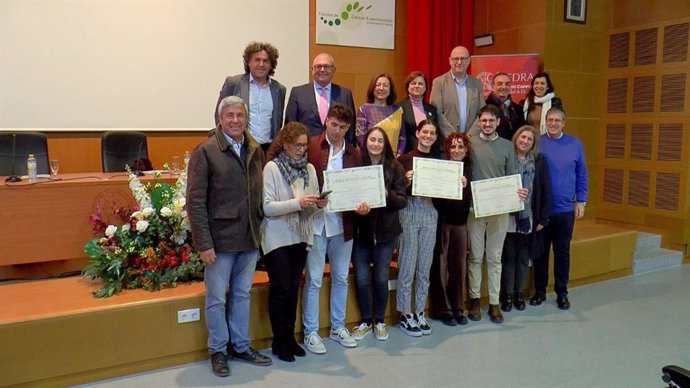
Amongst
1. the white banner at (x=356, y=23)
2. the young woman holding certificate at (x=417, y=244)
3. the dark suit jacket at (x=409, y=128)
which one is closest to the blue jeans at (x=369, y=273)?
the young woman holding certificate at (x=417, y=244)

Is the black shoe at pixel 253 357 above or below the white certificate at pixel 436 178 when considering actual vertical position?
below

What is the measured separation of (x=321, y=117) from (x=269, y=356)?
149cm

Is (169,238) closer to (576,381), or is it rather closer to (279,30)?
(576,381)

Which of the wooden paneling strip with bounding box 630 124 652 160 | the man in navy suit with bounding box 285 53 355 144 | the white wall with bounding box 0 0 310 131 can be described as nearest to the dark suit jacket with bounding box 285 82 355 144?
the man in navy suit with bounding box 285 53 355 144

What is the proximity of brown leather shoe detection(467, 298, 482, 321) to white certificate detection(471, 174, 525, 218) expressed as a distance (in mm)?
667

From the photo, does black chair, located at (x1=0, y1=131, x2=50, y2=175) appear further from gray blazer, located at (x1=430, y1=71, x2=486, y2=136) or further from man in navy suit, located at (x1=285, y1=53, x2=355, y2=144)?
gray blazer, located at (x1=430, y1=71, x2=486, y2=136)

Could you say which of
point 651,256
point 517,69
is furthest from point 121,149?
point 651,256

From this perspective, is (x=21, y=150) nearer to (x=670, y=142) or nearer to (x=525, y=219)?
(x=525, y=219)

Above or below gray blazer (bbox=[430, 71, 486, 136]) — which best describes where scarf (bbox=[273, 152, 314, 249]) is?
below

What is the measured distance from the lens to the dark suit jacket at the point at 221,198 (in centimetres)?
261

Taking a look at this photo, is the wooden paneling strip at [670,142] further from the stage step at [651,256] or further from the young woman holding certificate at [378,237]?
the young woman holding certificate at [378,237]

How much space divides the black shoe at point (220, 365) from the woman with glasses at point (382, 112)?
1572mm

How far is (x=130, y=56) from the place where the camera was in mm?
5137

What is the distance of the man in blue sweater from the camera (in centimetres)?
394
